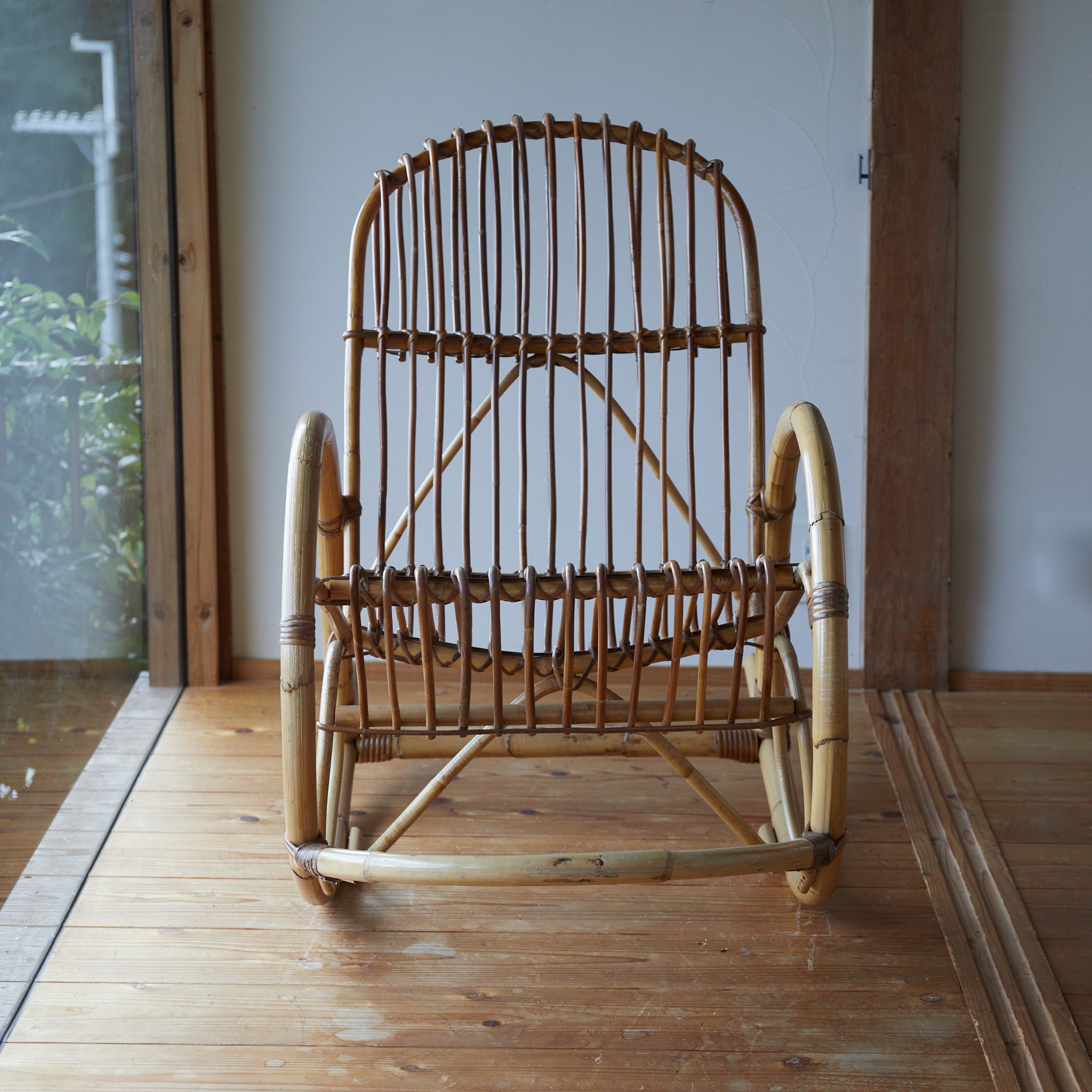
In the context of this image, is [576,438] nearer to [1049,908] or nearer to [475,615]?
[475,615]

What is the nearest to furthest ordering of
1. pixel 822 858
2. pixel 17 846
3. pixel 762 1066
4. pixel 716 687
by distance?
1. pixel 762 1066
2. pixel 822 858
3. pixel 17 846
4. pixel 716 687

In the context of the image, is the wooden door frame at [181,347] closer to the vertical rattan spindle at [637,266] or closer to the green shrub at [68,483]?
the green shrub at [68,483]

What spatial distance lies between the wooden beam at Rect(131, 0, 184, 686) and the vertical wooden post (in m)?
1.25

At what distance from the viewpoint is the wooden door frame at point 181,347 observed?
1898 millimetres

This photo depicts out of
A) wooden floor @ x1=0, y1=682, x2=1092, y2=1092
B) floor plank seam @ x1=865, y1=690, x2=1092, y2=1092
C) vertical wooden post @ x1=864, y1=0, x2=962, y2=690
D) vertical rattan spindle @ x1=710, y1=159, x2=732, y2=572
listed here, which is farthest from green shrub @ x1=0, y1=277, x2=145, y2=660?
vertical wooden post @ x1=864, y1=0, x2=962, y2=690

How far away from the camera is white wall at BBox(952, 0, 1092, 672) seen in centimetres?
189

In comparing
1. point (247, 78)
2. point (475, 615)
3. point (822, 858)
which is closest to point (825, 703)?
point (822, 858)

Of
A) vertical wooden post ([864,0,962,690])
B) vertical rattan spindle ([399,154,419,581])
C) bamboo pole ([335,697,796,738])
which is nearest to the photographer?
bamboo pole ([335,697,796,738])

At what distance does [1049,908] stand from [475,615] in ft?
3.75

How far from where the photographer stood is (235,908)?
1360 millimetres

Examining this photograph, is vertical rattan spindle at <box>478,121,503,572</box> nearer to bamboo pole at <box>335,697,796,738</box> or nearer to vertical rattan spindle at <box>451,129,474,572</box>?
vertical rattan spindle at <box>451,129,474,572</box>

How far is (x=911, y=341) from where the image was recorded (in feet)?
6.39

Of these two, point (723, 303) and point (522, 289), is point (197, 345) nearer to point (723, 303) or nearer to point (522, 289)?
point (522, 289)

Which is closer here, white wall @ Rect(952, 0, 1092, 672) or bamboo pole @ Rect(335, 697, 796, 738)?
bamboo pole @ Rect(335, 697, 796, 738)
